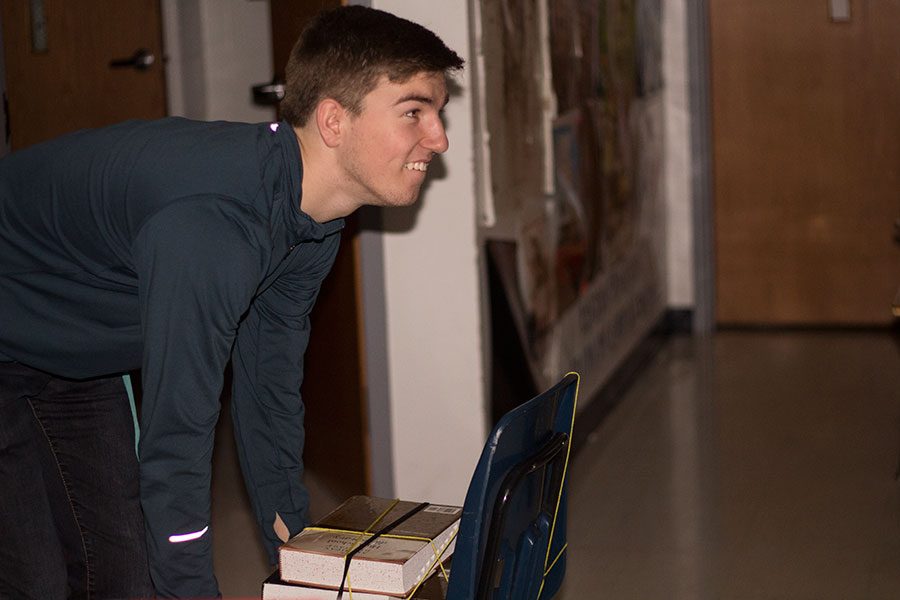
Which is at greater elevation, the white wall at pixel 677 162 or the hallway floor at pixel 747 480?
the white wall at pixel 677 162

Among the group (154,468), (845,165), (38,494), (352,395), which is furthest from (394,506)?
(845,165)

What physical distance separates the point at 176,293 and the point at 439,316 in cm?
166

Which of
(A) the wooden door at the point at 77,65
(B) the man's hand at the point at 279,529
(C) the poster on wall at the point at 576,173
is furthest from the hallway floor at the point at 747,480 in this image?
(A) the wooden door at the point at 77,65

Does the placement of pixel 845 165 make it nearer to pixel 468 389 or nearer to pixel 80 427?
pixel 468 389

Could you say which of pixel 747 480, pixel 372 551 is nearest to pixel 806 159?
pixel 747 480

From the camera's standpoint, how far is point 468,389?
3.06 metres

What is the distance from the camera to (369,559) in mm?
1502

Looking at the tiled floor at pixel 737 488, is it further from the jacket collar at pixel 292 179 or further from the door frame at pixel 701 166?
the jacket collar at pixel 292 179

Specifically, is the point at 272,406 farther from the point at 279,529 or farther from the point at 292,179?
the point at 292,179

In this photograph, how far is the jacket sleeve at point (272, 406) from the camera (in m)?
1.80

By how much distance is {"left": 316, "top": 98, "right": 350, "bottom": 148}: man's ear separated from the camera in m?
1.57

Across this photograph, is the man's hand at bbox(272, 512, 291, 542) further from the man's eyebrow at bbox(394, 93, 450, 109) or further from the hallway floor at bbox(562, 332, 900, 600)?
the hallway floor at bbox(562, 332, 900, 600)

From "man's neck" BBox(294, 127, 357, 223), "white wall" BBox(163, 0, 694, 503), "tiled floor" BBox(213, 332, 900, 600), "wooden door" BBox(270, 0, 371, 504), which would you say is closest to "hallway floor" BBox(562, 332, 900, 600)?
"tiled floor" BBox(213, 332, 900, 600)

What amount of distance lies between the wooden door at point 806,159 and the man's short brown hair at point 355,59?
4015mm
